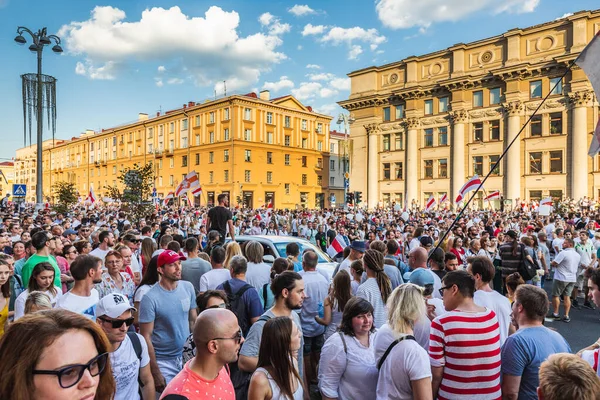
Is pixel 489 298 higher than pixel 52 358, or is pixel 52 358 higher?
pixel 52 358

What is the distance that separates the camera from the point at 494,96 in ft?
136

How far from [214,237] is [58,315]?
8096mm

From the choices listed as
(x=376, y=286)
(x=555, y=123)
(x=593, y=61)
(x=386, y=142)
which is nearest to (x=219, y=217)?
(x=376, y=286)

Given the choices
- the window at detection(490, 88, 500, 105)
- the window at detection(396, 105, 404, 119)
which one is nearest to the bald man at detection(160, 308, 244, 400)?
the window at detection(490, 88, 500, 105)

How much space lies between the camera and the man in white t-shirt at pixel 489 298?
4.69 meters

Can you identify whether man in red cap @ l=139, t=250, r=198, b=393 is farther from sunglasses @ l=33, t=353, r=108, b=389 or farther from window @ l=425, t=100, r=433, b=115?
window @ l=425, t=100, r=433, b=115

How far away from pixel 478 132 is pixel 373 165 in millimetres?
12363

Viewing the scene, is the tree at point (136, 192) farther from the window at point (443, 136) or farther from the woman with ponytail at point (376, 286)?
the window at point (443, 136)

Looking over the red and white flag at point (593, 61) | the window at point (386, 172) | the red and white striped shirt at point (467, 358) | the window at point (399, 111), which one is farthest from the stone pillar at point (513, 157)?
the red and white striped shirt at point (467, 358)

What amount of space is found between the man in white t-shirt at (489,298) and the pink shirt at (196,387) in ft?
10.4

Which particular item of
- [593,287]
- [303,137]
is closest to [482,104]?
[303,137]

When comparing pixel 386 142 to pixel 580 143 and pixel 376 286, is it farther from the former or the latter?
pixel 376 286

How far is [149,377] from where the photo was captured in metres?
3.44

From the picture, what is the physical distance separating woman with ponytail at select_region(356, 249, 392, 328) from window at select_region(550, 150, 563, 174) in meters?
39.7
